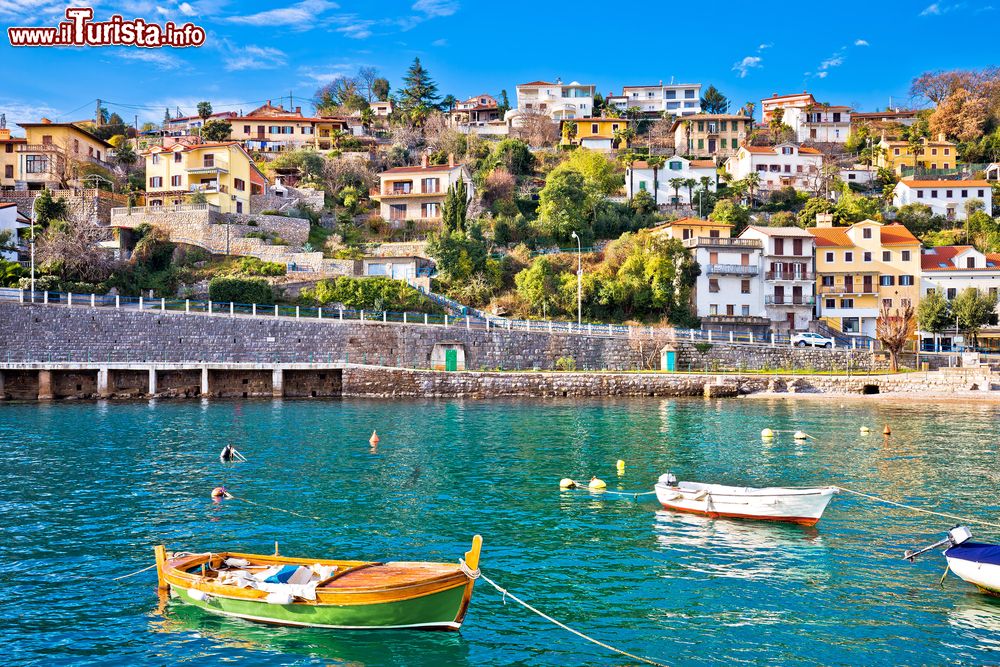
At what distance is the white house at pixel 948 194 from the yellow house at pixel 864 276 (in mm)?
19231

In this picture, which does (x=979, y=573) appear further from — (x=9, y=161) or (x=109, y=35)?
(x=9, y=161)

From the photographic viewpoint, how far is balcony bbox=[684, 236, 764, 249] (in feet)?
216

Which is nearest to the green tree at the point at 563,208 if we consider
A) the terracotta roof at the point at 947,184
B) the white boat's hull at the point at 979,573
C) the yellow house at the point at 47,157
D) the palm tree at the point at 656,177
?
the palm tree at the point at 656,177

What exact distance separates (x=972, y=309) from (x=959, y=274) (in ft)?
19.7

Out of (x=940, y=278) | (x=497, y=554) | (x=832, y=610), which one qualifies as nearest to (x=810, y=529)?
(x=832, y=610)

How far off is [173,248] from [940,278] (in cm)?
6856

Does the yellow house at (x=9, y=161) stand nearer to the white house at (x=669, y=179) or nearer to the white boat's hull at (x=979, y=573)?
the white house at (x=669, y=179)

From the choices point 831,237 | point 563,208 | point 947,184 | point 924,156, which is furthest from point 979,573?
point 924,156

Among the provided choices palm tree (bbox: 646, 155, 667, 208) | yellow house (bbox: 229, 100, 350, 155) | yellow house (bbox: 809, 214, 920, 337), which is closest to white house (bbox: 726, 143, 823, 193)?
palm tree (bbox: 646, 155, 667, 208)

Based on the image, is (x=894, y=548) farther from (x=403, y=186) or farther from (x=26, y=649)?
(x=403, y=186)

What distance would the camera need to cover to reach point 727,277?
65.9 metres

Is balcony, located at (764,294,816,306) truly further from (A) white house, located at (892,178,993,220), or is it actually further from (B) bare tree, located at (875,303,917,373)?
(A) white house, located at (892,178,993,220)

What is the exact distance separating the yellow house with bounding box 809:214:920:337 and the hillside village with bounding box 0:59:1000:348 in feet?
0.61

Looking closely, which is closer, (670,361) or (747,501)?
(747,501)
